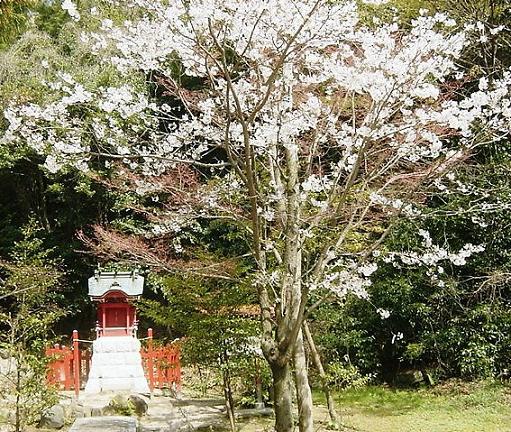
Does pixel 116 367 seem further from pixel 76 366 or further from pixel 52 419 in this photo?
pixel 52 419

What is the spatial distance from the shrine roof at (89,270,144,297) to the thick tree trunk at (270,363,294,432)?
20.6ft

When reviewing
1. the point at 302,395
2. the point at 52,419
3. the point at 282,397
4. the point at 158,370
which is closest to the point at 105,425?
the point at 52,419

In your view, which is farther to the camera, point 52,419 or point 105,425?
point 52,419

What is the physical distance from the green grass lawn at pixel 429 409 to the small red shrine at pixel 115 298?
3260 millimetres

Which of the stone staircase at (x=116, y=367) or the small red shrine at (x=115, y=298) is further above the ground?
the small red shrine at (x=115, y=298)

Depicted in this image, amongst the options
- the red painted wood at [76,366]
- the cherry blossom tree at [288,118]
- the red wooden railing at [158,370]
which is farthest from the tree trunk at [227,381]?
the red painted wood at [76,366]

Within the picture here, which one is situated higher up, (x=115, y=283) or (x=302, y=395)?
(x=115, y=283)

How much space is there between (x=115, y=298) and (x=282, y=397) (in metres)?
6.48

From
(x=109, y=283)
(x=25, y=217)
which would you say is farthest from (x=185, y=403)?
(x=25, y=217)

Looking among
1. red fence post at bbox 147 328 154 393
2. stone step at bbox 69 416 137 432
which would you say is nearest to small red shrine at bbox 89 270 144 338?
red fence post at bbox 147 328 154 393

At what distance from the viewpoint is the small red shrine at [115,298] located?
32.1 ft

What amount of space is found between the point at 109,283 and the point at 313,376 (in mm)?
3962

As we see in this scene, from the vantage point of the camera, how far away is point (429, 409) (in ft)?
25.3

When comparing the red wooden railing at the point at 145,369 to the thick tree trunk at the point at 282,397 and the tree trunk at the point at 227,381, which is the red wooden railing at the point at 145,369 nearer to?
the tree trunk at the point at 227,381
